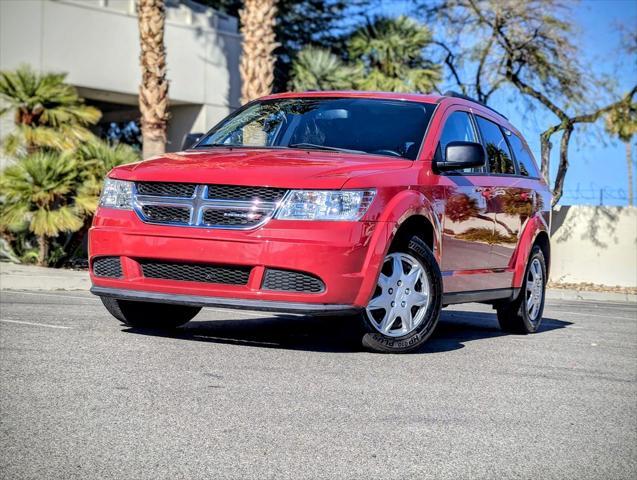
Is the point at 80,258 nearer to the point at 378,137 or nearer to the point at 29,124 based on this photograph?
the point at 29,124

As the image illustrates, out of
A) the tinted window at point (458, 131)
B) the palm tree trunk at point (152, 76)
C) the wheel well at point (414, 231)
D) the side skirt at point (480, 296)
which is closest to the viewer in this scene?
the wheel well at point (414, 231)

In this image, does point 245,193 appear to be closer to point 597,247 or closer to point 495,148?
point 495,148

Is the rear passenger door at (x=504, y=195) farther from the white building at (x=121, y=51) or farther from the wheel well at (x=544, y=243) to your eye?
the white building at (x=121, y=51)

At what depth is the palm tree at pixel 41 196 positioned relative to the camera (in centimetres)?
1592

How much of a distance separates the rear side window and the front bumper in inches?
136

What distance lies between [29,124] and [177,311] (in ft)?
35.1

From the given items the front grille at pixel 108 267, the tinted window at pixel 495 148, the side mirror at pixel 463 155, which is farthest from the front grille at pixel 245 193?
the tinted window at pixel 495 148

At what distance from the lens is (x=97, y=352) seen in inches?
269

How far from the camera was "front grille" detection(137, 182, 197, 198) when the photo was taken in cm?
713

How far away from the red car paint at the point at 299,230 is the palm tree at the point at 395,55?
18.6 meters

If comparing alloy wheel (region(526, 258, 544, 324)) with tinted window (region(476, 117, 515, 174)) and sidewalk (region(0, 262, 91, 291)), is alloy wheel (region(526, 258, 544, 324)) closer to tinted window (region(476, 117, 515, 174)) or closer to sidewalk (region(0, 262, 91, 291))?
tinted window (region(476, 117, 515, 174))

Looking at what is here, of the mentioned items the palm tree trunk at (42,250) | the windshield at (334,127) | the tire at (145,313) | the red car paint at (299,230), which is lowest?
the palm tree trunk at (42,250)

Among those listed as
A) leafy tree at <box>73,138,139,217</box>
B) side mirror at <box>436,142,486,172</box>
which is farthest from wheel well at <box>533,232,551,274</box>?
leafy tree at <box>73,138,139,217</box>

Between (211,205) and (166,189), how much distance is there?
0.41 m
